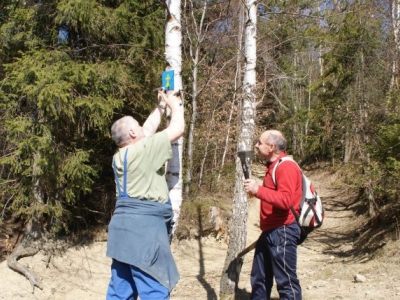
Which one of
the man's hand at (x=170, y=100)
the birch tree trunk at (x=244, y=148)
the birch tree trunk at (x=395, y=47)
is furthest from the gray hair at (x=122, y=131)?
the birch tree trunk at (x=395, y=47)

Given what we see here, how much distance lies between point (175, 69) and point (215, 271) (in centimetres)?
556

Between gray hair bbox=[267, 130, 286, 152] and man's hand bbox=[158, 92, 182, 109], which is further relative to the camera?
gray hair bbox=[267, 130, 286, 152]

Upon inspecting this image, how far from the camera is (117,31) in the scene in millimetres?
8523

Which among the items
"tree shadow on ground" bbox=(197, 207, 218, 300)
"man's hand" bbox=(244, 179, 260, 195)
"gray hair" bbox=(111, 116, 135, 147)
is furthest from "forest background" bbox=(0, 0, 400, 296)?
"gray hair" bbox=(111, 116, 135, 147)

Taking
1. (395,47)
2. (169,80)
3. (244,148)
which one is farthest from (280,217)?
(395,47)

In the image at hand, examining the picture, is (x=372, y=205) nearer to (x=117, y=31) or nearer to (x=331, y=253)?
(x=331, y=253)

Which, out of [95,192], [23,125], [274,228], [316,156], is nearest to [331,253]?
[95,192]

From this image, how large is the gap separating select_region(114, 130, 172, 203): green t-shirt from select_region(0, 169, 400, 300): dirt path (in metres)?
3.48

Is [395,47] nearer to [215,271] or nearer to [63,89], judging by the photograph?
[215,271]

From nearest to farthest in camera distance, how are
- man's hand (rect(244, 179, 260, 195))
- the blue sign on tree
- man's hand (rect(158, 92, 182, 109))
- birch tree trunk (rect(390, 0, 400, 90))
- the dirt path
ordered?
1. man's hand (rect(158, 92, 182, 109))
2. man's hand (rect(244, 179, 260, 195))
3. the blue sign on tree
4. the dirt path
5. birch tree trunk (rect(390, 0, 400, 90))

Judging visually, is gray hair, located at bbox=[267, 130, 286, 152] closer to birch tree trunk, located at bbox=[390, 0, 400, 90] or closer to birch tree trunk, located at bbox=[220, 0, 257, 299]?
birch tree trunk, located at bbox=[220, 0, 257, 299]

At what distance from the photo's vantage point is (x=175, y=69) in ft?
15.0

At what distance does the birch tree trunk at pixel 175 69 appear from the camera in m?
4.46

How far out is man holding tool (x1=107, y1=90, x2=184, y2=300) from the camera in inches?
119
